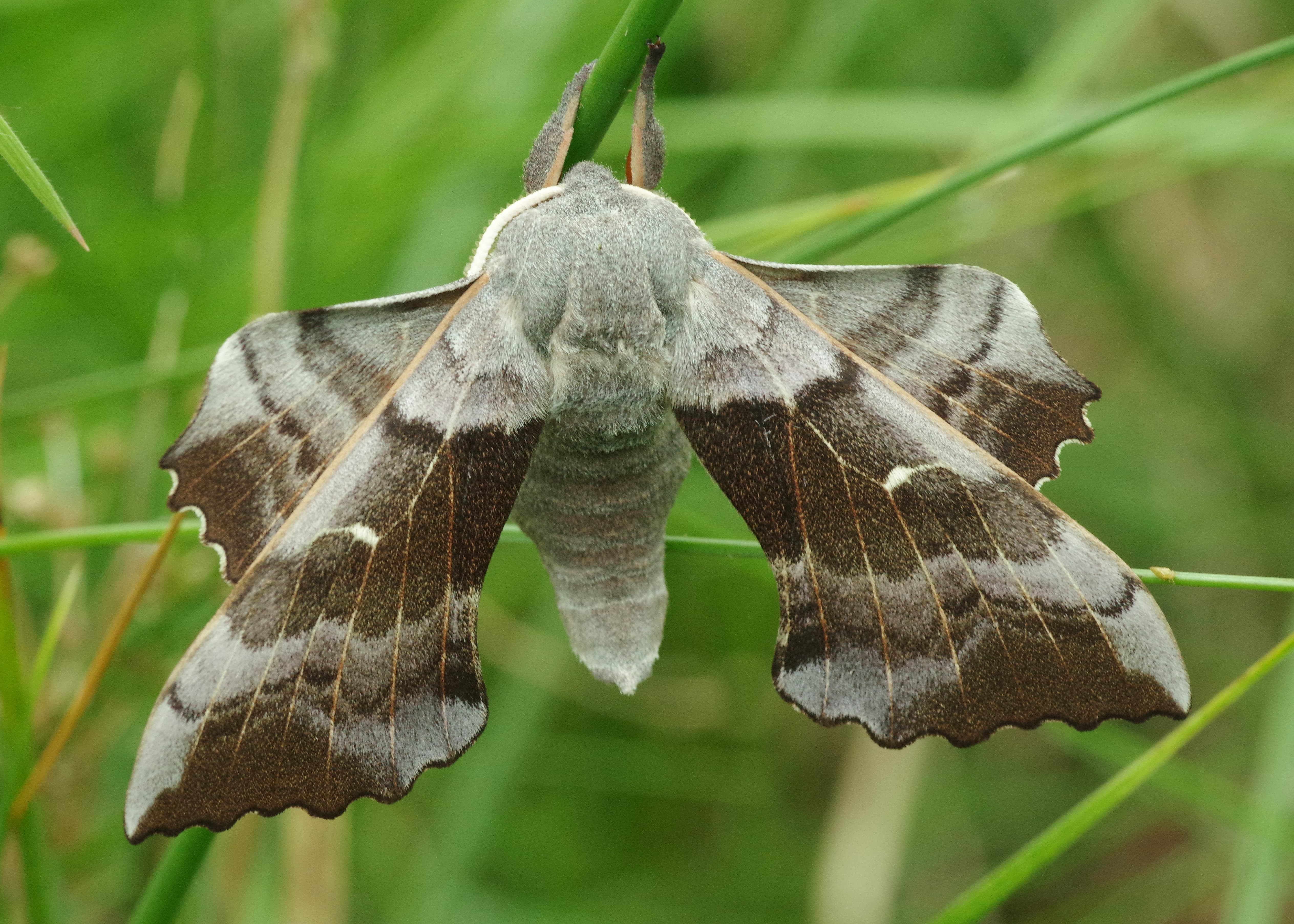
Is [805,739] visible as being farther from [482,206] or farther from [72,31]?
[72,31]

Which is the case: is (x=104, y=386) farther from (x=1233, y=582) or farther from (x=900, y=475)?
(x=1233, y=582)

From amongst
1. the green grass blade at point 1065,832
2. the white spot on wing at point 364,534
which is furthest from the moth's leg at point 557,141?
the green grass blade at point 1065,832

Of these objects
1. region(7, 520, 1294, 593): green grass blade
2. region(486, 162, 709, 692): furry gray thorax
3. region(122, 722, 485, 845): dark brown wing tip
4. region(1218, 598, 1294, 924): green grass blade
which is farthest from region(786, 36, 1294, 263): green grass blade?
region(1218, 598, 1294, 924): green grass blade

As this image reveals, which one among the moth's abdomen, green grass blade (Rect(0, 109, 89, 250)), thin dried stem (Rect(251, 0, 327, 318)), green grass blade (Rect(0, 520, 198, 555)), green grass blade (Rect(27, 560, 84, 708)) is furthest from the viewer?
thin dried stem (Rect(251, 0, 327, 318))

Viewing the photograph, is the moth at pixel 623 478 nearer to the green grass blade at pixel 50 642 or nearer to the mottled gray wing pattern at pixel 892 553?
the mottled gray wing pattern at pixel 892 553

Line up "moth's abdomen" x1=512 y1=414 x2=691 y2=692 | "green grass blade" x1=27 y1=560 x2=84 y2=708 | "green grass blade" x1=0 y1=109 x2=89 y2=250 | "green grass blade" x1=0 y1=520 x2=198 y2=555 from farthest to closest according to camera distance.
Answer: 1. "moth's abdomen" x1=512 y1=414 x2=691 y2=692
2. "green grass blade" x1=27 y1=560 x2=84 y2=708
3. "green grass blade" x1=0 y1=520 x2=198 y2=555
4. "green grass blade" x1=0 y1=109 x2=89 y2=250

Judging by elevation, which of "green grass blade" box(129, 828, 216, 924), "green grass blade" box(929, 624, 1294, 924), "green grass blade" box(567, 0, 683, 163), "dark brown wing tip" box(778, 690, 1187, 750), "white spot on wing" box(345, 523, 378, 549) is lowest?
"green grass blade" box(929, 624, 1294, 924)

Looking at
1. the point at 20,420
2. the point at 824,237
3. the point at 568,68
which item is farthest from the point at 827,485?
the point at 568,68

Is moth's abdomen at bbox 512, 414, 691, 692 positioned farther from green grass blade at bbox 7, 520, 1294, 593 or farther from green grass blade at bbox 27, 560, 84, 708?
green grass blade at bbox 27, 560, 84, 708
